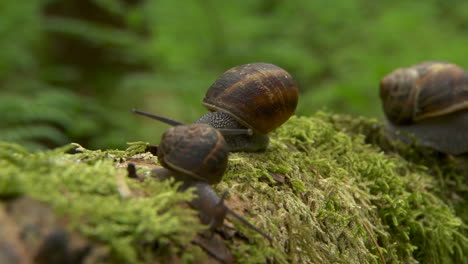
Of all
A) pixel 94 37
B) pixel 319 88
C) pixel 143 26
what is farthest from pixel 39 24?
pixel 319 88

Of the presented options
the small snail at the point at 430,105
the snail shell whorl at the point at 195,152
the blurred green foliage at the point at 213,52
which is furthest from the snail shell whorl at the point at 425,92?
the snail shell whorl at the point at 195,152

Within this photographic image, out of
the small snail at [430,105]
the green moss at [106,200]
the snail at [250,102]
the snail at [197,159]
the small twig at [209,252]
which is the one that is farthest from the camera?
the small snail at [430,105]

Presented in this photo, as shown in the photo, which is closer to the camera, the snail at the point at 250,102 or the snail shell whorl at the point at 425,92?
the snail at the point at 250,102

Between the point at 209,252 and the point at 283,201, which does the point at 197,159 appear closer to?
the point at 209,252

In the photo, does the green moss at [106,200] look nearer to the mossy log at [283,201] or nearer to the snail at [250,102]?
the mossy log at [283,201]

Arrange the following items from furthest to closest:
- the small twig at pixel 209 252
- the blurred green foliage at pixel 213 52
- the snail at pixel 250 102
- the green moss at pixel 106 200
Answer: the blurred green foliage at pixel 213 52
the snail at pixel 250 102
the small twig at pixel 209 252
the green moss at pixel 106 200

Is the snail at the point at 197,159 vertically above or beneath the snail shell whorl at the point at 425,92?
beneath

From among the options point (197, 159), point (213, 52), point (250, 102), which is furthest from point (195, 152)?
point (213, 52)

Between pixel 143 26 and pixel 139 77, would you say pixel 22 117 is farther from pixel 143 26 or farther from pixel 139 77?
pixel 143 26
